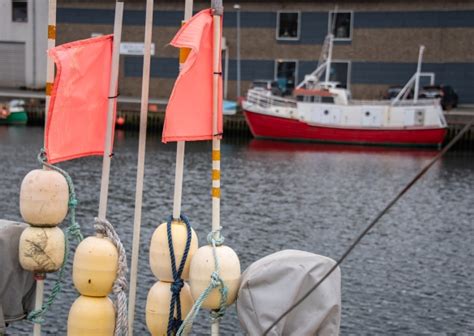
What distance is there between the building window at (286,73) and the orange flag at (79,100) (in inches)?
1771

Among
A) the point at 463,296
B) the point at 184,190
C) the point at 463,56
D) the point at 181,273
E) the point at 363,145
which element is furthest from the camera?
the point at 463,56

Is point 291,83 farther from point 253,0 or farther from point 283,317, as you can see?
point 283,317

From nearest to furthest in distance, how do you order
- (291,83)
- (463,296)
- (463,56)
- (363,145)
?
1. (463,296)
2. (363,145)
3. (463,56)
4. (291,83)

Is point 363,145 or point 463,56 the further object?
point 463,56

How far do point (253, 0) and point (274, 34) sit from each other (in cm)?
244

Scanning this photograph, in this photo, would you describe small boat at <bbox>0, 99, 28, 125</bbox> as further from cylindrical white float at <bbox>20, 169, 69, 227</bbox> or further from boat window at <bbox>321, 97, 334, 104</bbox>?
cylindrical white float at <bbox>20, 169, 69, 227</bbox>

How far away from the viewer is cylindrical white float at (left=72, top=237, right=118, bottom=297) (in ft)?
22.9

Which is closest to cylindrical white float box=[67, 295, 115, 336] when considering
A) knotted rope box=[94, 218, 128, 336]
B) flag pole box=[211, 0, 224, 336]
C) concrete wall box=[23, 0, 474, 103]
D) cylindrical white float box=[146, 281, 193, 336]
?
knotted rope box=[94, 218, 128, 336]

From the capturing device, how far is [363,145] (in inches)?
1769

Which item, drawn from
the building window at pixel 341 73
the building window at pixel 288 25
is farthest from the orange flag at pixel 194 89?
the building window at pixel 288 25

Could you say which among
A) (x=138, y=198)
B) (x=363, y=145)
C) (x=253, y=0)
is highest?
(x=253, y=0)

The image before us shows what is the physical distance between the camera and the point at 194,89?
686 cm

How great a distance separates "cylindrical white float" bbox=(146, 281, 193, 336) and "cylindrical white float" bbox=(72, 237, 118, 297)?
37 centimetres

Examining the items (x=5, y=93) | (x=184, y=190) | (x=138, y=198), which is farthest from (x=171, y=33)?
(x=138, y=198)
